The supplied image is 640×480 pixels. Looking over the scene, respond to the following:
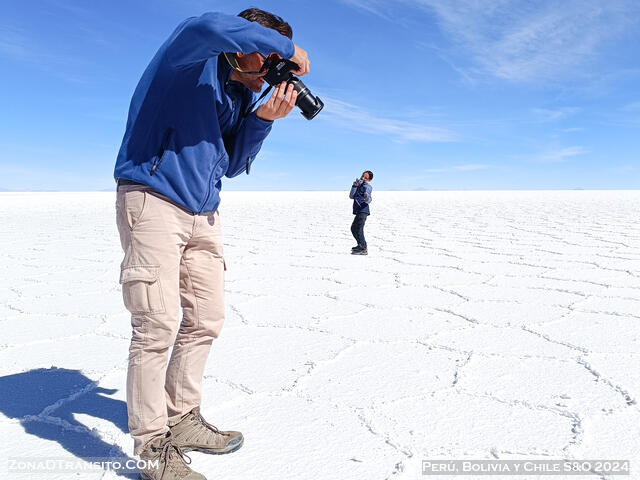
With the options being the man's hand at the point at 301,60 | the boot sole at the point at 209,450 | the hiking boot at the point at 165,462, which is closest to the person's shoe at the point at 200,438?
the boot sole at the point at 209,450

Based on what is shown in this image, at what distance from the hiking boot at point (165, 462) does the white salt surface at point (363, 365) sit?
114mm

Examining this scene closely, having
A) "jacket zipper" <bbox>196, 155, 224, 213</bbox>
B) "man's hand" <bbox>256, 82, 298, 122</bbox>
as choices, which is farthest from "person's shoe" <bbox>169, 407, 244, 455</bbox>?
"man's hand" <bbox>256, 82, 298, 122</bbox>

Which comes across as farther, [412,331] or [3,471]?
[412,331]

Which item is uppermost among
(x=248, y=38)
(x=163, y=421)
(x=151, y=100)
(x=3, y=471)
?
(x=248, y=38)

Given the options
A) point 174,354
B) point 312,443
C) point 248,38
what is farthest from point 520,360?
point 248,38

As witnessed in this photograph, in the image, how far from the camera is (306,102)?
142cm

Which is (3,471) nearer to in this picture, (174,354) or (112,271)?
(174,354)

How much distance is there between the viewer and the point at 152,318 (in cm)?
129

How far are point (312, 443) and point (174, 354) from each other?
0.47m

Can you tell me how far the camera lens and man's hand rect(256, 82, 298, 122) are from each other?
16 millimetres

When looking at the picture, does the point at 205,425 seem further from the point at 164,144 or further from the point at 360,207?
the point at 360,207

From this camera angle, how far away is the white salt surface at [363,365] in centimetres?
152

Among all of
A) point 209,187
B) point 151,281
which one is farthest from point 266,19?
point 151,281

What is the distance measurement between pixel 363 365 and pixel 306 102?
1169 millimetres
